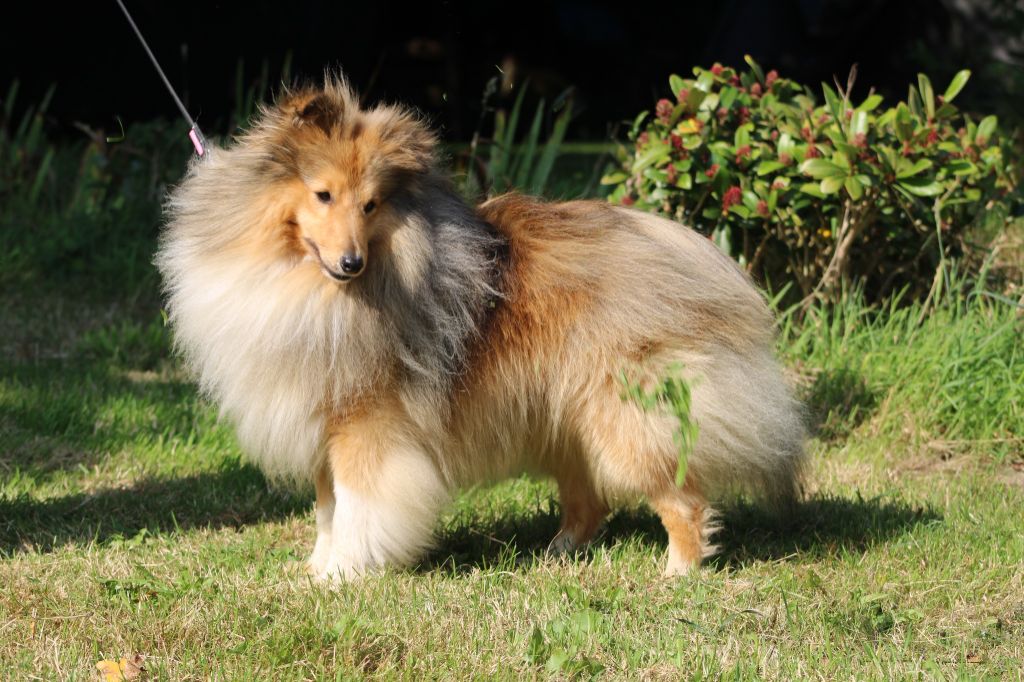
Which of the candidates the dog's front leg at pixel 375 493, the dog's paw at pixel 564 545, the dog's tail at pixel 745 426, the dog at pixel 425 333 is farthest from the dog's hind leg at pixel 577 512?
the dog's front leg at pixel 375 493

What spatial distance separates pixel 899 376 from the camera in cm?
528

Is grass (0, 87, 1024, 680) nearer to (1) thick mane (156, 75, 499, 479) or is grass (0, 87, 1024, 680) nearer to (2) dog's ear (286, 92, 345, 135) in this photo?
(1) thick mane (156, 75, 499, 479)

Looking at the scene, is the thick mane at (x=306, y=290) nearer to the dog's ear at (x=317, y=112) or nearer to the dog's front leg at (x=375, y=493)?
the dog's ear at (x=317, y=112)

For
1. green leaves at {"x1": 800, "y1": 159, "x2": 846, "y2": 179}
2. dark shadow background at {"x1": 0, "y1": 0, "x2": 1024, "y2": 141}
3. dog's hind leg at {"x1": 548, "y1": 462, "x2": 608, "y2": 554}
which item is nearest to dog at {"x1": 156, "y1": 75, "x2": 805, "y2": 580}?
dog's hind leg at {"x1": 548, "y1": 462, "x2": 608, "y2": 554}

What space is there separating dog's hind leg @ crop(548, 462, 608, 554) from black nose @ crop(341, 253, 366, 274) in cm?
127

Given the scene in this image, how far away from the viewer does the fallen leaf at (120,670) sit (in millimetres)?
2971

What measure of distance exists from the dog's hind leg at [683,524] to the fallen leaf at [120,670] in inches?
66.9

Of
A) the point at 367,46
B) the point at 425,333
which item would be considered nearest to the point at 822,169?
the point at 425,333

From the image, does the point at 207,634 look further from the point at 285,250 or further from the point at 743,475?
the point at 743,475

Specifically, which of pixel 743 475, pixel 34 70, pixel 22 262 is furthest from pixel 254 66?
pixel 743 475

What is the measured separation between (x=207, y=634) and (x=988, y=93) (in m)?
7.08

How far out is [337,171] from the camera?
3.48 m

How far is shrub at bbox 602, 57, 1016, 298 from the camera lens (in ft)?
17.1

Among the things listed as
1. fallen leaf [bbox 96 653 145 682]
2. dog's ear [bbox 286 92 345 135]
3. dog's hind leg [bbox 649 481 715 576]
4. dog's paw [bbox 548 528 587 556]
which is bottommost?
fallen leaf [bbox 96 653 145 682]
